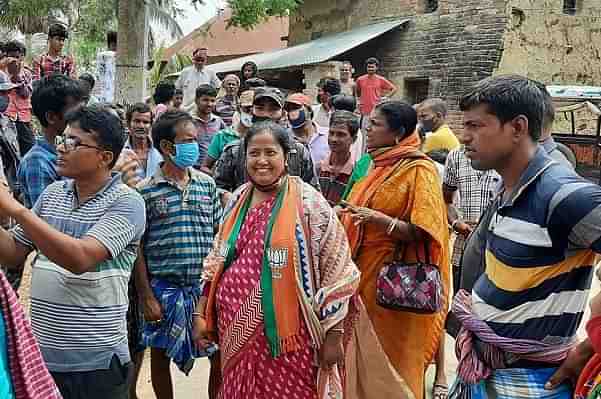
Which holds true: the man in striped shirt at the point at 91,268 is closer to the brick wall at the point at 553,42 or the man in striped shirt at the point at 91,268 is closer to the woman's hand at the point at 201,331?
the woman's hand at the point at 201,331

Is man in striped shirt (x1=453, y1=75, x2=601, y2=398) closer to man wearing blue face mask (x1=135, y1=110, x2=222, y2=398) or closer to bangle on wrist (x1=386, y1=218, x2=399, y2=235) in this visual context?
bangle on wrist (x1=386, y1=218, x2=399, y2=235)

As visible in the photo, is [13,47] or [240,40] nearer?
[13,47]

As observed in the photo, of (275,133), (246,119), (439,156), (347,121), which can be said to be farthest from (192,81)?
(275,133)

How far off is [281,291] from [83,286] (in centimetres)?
86

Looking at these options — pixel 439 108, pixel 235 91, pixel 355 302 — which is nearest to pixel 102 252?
pixel 355 302

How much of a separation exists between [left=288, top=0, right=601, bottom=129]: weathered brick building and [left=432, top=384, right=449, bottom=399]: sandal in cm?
939

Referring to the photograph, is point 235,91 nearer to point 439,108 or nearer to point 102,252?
point 439,108

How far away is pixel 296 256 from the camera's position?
10.4 ft

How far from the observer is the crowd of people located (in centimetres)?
231

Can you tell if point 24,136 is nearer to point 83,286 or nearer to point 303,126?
point 303,126

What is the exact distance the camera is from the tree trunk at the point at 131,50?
10.6 metres

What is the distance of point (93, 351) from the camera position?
2.75 m

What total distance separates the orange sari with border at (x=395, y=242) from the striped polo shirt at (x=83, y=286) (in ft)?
5.66

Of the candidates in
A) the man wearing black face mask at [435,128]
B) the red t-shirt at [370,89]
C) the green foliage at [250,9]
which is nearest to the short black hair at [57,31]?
the green foliage at [250,9]
